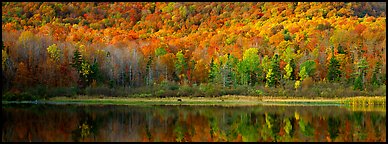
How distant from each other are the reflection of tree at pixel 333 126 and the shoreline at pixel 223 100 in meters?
18.6

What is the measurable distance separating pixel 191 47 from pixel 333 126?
226 feet

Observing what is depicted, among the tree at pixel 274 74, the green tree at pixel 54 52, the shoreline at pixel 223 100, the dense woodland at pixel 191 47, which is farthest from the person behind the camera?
the green tree at pixel 54 52

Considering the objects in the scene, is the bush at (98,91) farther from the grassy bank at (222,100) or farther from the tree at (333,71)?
the tree at (333,71)

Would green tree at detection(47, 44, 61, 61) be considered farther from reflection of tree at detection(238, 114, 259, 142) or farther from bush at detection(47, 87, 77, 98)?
reflection of tree at detection(238, 114, 259, 142)

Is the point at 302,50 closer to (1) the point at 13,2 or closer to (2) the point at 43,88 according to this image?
(2) the point at 43,88

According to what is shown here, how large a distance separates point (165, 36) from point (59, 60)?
43251 millimetres

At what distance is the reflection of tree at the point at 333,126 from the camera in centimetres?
3052

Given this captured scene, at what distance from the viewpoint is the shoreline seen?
57.9 m

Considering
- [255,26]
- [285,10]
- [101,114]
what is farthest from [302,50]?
[101,114]

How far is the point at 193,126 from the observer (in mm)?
A: 35062

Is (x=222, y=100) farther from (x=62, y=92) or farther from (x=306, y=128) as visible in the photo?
(x=306, y=128)

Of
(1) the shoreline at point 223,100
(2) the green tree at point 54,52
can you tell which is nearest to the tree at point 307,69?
(1) the shoreline at point 223,100

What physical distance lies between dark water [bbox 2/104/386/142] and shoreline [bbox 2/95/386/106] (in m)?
14.2

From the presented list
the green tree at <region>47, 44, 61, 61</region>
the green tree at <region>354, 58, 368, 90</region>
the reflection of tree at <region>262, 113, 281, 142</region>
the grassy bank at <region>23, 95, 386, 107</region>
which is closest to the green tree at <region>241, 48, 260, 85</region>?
the green tree at <region>354, 58, 368, 90</region>
